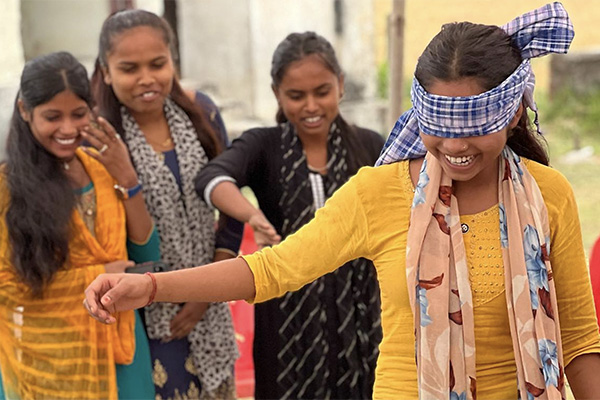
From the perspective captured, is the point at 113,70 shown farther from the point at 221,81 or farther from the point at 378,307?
the point at 221,81

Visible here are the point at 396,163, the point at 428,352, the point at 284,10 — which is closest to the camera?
the point at 428,352

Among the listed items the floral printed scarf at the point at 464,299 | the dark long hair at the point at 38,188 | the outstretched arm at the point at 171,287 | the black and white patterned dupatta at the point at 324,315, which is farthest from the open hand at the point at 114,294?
the black and white patterned dupatta at the point at 324,315

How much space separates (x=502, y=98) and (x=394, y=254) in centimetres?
47

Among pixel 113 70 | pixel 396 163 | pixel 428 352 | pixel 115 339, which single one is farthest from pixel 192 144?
pixel 428 352

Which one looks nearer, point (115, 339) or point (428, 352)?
point (428, 352)

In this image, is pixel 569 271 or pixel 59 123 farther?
pixel 59 123

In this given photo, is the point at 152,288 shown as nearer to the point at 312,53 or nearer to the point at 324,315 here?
the point at 324,315

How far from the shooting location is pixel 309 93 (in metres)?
3.51

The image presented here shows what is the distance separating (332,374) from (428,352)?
4.61ft

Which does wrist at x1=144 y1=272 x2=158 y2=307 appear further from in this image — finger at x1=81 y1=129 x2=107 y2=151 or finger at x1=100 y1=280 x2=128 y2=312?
finger at x1=81 y1=129 x2=107 y2=151

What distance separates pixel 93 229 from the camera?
11.1 feet

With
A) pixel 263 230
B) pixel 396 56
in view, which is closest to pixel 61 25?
pixel 396 56

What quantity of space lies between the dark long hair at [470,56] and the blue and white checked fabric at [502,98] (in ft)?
0.08

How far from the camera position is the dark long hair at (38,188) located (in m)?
3.23
